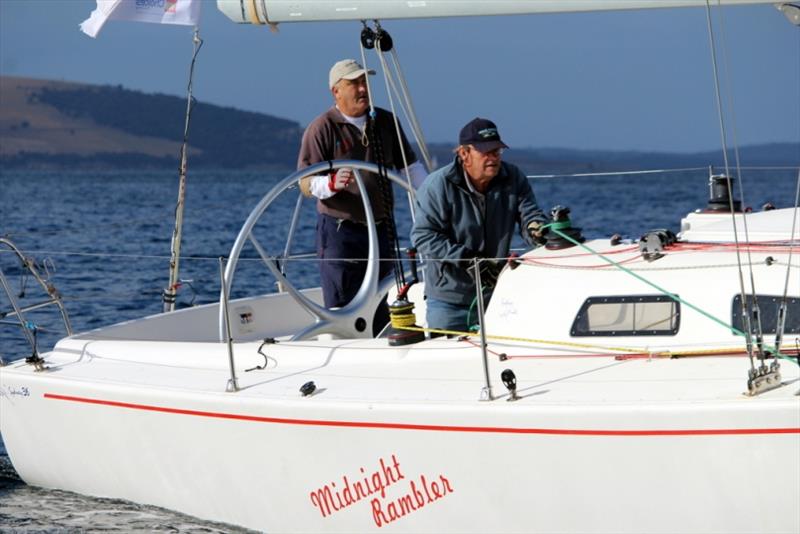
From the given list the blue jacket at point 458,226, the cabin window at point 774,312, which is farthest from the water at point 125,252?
the cabin window at point 774,312

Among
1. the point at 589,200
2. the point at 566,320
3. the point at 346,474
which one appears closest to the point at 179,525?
the point at 346,474

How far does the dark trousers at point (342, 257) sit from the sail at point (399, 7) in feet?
4.86

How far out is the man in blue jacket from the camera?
6230 millimetres

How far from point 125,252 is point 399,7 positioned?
14357 mm

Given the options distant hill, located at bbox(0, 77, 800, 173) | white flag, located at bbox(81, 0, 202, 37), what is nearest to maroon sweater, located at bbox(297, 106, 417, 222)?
white flag, located at bbox(81, 0, 202, 37)

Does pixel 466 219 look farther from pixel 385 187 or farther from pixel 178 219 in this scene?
pixel 178 219

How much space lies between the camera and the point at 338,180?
7043 mm

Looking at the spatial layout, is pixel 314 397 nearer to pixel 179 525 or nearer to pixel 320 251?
pixel 179 525

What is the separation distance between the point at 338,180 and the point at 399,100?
0.55 meters

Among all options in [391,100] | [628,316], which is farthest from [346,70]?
[628,316]

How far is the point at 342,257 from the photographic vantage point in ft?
24.6

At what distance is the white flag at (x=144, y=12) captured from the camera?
7301 mm

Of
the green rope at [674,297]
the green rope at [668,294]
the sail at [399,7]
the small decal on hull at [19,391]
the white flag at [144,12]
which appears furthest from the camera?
the white flag at [144,12]

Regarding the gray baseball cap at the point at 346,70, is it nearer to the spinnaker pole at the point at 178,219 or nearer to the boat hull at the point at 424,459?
the spinnaker pole at the point at 178,219
